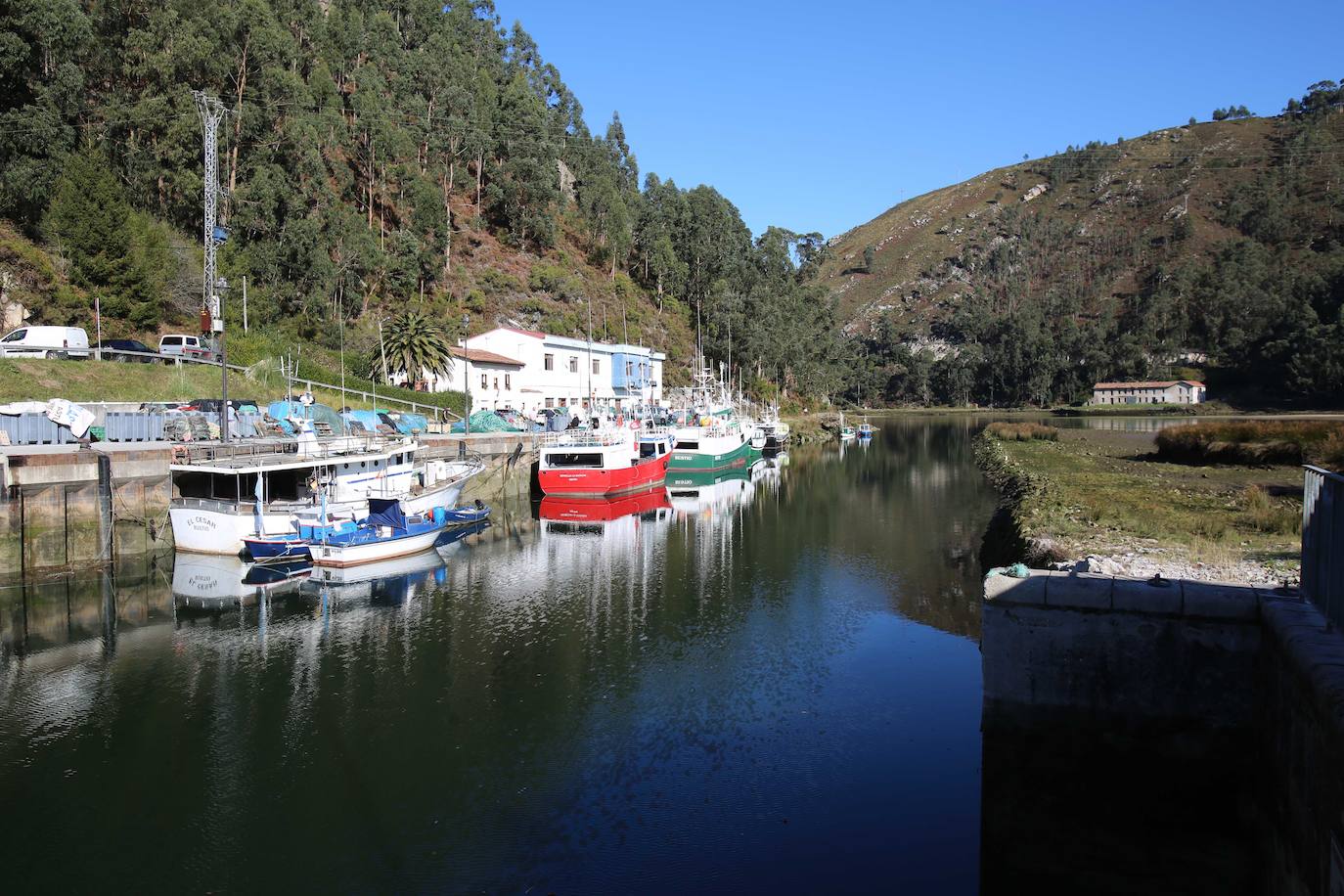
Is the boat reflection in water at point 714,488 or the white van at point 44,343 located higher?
the white van at point 44,343

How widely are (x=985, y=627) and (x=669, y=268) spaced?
107069 mm

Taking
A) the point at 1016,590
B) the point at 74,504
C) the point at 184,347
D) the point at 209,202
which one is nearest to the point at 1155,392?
the point at 209,202

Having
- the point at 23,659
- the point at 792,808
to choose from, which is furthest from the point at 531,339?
the point at 792,808

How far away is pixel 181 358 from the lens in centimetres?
4775

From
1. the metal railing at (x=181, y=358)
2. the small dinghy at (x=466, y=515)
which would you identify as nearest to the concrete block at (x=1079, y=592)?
the small dinghy at (x=466, y=515)

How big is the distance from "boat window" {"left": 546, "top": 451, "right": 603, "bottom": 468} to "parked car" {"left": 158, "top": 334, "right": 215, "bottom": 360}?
19.7m

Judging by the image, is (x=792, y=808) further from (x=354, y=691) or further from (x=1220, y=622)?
(x=354, y=691)

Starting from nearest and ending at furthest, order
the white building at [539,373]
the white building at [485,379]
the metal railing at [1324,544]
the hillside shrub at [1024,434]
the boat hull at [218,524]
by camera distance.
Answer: the metal railing at [1324,544] → the boat hull at [218,524] → the white building at [485,379] → the white building at [539,373] → the hillside shrub at [1024,434]

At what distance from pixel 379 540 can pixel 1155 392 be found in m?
157

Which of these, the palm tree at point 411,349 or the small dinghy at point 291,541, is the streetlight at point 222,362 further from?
the palm tree at point 411,349

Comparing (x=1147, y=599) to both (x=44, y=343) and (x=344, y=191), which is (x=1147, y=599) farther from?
(x=344, y=191)

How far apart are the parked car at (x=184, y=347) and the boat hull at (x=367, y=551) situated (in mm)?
22968

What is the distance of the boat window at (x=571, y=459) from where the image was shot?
5097 cm

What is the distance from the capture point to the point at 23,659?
22.9 meters
